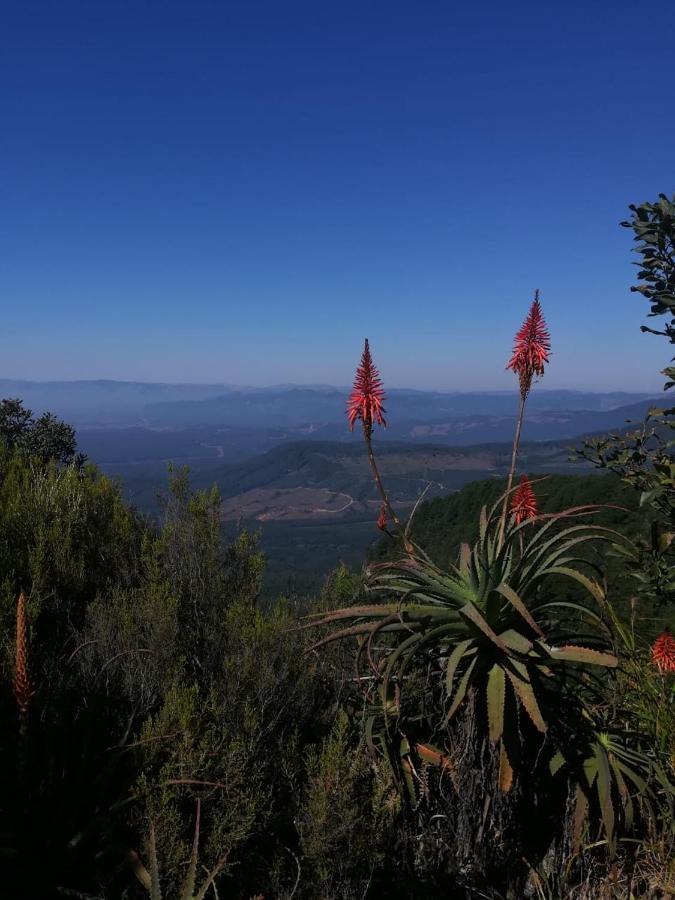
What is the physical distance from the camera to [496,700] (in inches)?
99.4

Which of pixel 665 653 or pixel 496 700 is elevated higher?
pixel 496 700

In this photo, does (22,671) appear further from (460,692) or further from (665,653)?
(665,653)

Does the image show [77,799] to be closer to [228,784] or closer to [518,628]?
[228,784]

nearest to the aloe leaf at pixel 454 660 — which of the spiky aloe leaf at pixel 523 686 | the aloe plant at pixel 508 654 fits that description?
the aloe plant at pixel 508 654

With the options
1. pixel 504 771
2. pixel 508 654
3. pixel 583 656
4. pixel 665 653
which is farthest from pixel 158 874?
pixel 665 653

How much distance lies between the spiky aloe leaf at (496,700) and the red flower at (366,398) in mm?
1443

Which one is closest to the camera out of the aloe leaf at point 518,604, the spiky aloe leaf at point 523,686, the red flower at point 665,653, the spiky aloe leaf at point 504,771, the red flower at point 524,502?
the aloe leaf at point 518,604

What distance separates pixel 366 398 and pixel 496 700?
67.0 inches

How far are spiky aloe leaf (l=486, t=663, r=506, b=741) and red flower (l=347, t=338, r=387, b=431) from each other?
1.44 m

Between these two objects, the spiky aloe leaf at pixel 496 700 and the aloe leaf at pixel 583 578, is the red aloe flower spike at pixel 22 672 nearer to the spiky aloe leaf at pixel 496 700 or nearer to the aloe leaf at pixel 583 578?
the spiky aloe leaf at pixel 496 700

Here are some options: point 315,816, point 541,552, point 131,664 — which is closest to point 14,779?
point 131,664

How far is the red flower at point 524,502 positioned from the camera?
3.45 metres

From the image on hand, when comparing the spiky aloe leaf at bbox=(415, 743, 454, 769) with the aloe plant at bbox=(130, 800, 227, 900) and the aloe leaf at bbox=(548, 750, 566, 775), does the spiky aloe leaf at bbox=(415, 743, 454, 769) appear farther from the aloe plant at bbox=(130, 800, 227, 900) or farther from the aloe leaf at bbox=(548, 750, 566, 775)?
the aloe plant at bbox=(130, 800, 227, 900)

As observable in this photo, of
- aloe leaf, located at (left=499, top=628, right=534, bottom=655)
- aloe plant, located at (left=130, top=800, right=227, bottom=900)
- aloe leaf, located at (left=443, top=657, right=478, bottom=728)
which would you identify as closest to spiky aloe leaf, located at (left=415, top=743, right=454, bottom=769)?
aloe leaf, located at (left=443, top=657, right=478, bottom=728)
